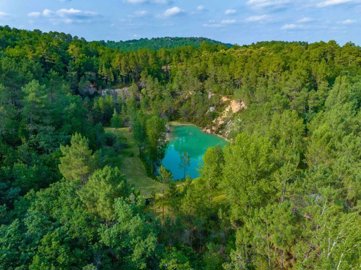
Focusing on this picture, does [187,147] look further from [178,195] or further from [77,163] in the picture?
[77,163]

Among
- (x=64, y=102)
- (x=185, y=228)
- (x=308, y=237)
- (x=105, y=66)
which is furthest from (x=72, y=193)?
(x=105, y=66)

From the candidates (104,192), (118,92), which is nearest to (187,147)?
(118,92)

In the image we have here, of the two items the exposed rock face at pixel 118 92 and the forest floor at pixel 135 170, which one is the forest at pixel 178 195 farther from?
the exposed rock face at pixel 118 92

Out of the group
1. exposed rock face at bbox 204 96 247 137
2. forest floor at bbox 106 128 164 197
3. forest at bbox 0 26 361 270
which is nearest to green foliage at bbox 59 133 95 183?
forest at bbox 0 26 361 270

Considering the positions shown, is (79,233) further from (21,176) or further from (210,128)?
(210,128)

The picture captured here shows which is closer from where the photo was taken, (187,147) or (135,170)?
(135,170)

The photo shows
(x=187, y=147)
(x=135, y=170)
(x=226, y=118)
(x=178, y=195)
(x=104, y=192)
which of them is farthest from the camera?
(x=226, y=118)

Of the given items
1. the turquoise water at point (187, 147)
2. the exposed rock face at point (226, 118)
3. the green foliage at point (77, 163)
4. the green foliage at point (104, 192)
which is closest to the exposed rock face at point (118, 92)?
the turquoise water at point (187, 147)
